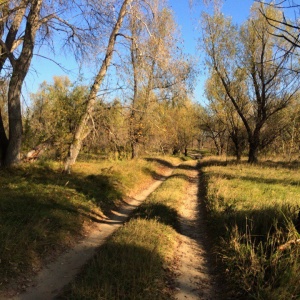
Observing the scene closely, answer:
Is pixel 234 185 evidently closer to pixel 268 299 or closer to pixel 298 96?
pixel 268 299

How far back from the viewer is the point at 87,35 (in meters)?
13.0

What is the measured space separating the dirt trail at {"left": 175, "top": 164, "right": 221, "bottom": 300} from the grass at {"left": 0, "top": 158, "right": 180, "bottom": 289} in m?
2.59

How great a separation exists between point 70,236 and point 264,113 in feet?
64.8

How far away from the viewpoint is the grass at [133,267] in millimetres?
4488

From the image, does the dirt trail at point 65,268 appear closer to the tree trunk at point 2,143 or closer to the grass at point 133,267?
the grass at point 133,267

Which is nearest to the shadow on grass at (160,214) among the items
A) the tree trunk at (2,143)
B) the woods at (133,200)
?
the woods at (133,200)

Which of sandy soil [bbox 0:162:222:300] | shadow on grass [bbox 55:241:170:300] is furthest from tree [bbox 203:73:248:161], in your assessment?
shadow on grass [bbox 55:241:170:300]

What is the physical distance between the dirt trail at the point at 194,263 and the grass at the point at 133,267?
0.21m

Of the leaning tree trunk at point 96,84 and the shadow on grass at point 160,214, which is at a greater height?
the leaning tree trunk at point 96,84

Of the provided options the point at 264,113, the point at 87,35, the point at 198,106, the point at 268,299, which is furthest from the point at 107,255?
the point at 198,106

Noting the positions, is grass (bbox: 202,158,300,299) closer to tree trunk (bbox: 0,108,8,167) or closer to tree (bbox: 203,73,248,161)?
tree trunk (bbox: 0,108,8,167)

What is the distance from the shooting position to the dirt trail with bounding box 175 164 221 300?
5062 mm

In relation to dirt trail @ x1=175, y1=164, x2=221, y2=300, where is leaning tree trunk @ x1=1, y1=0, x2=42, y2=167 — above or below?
above

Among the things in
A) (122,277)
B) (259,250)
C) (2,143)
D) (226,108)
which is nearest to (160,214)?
(259,250)
